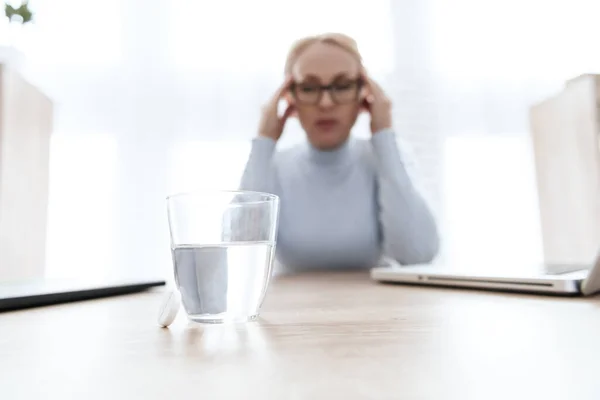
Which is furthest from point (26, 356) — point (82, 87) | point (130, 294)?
point (82, 87)

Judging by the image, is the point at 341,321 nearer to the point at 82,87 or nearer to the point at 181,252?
the point at 181,252

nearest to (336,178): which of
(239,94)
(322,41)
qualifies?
(322,41)

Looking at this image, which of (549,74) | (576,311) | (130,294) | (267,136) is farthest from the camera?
(549,74)

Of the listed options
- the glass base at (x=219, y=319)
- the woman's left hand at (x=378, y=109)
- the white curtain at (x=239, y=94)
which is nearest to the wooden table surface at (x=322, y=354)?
the glass base at (x=219, y=319)

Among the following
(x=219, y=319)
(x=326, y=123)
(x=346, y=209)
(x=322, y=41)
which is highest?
(x=322, y=41)

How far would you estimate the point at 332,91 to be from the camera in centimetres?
114

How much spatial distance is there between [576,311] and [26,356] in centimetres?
37

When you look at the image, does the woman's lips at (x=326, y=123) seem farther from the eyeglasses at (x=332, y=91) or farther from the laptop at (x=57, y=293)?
the laptop at (x=57, y=293)

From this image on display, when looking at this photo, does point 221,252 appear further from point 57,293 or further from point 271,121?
point 271,121

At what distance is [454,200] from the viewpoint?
1.89 metres

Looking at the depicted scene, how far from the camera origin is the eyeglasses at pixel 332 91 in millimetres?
1142

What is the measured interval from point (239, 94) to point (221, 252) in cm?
158

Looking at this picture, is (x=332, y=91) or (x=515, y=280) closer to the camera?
(x=515, y=280)

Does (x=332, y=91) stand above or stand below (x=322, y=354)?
above
